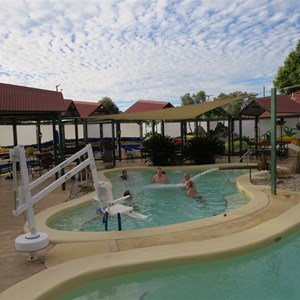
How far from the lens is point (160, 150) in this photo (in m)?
14.0

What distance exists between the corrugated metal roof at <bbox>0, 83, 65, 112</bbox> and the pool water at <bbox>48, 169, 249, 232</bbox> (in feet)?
8.80

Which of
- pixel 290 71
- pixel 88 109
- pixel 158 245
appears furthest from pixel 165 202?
pixel 290 71

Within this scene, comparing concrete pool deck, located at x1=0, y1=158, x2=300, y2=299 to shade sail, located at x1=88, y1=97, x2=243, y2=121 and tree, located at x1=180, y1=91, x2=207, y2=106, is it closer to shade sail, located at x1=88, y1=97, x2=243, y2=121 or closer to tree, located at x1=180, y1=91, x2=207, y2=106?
shade sail, located at x1=88, y1=97, x2=243, y2=121

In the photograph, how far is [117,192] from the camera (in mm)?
9773

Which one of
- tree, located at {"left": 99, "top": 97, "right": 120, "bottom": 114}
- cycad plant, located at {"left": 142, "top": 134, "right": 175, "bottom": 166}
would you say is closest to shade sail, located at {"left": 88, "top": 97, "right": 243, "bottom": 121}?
cycad plant, located at {"left": 142, "top": 134, "right": 175, "bottom": 166}

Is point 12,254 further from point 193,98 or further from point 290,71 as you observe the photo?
point 193,98

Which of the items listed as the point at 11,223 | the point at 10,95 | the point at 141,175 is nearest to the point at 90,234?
the point at 11,223

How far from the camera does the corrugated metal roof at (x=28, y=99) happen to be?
762 cm

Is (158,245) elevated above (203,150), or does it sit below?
below

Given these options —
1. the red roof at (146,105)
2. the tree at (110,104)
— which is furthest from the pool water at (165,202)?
the tree at (110,104)

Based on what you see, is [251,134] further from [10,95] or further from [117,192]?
[10,95]

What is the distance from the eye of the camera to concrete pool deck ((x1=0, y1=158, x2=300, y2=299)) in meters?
3.70

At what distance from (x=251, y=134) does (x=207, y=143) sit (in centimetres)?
1221

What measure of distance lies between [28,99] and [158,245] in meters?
5.41
